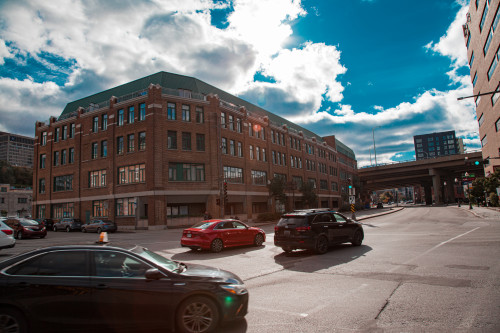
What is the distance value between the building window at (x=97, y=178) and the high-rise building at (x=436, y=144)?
191 metres

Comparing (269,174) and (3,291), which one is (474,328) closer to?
(3,291)

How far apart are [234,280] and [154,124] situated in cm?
2962

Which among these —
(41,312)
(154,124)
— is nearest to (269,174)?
(154,124)

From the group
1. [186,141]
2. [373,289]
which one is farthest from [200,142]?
[373,289]

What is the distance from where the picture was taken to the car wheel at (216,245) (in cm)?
1217

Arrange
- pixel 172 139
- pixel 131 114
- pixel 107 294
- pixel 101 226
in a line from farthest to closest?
pixel 131 114 < pixel 172 139 < pixel 101 226 < pixel 107 294

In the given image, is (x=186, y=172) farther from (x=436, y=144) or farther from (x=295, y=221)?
(x=436, y=144)

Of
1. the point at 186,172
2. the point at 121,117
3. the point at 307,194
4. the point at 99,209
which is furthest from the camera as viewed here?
the point at 307,194

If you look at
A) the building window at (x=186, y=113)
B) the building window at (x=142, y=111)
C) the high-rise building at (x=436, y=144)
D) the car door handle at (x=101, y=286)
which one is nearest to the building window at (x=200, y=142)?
the building window at (x=186, y=113)

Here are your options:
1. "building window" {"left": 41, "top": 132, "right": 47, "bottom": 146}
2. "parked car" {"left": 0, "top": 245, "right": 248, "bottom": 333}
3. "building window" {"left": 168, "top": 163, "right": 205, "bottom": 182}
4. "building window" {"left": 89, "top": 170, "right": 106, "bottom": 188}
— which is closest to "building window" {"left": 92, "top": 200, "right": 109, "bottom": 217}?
"building window" {"left": 89, "top": 170, "right": 106, "bottom": 188}

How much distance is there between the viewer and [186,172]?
33000mm

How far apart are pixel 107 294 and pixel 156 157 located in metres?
28.5

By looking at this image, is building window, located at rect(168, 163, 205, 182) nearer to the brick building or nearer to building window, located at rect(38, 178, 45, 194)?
the brick building

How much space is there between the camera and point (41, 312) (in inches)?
151
